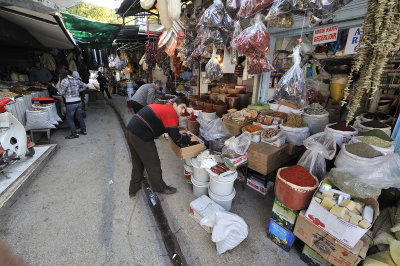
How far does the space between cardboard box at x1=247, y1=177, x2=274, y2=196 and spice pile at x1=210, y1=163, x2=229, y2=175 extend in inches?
39.2

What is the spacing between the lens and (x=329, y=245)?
1930 millimetres

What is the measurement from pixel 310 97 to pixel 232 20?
242 centimetres

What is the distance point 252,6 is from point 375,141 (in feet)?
8.32

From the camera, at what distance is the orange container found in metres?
2.09

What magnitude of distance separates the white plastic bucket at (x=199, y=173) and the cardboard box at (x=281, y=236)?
1225 millimetres

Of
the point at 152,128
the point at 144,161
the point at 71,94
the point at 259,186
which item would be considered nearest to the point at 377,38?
the point at 259,186

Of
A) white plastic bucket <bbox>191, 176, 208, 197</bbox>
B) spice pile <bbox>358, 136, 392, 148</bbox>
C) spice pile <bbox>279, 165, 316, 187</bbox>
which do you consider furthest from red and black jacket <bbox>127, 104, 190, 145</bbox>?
spice pile <bbox>358, 136, 392, 148</bbox>

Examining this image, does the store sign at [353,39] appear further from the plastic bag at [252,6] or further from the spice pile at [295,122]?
the plastic bag at [252,6]

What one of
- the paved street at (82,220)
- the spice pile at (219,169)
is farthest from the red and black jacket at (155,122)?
the paved street at (82,220)

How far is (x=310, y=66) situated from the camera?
14.7 feet

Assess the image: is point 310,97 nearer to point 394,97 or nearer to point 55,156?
point 394,97

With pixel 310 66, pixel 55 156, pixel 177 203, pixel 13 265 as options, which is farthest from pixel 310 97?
pixel 55 156

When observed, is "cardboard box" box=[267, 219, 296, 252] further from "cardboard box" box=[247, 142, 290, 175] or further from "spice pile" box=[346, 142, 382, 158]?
"spice pile" box=[346, 142, 382, 158]

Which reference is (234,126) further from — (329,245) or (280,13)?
(329,245)
